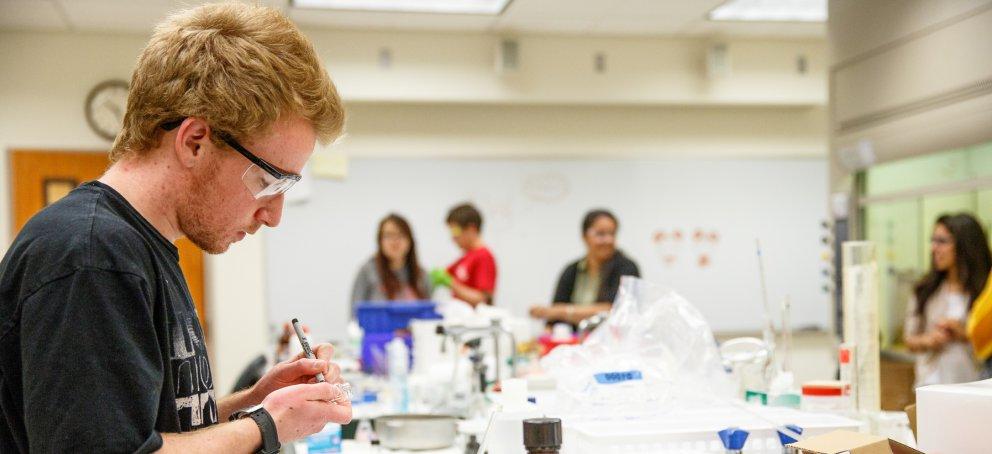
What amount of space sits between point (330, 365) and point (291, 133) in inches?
15.8

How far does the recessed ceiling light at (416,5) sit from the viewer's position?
4758mm

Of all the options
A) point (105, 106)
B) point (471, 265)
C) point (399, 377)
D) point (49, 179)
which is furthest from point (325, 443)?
point (49, 179)

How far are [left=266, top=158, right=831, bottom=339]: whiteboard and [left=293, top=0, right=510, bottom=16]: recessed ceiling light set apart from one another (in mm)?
1027

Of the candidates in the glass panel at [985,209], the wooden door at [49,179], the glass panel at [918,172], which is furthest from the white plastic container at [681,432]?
the wooden door at [49,179]

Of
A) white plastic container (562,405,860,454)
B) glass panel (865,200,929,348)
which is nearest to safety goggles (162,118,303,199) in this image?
white plastic container (562,405,860,454)

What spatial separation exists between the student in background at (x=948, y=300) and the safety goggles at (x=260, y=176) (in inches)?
114

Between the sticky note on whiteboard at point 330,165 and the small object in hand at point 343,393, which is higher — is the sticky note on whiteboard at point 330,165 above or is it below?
above

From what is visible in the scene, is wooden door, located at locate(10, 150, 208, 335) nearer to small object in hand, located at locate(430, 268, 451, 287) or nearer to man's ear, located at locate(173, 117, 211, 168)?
small object in hand, located at locate(430, 268, 451, 287)

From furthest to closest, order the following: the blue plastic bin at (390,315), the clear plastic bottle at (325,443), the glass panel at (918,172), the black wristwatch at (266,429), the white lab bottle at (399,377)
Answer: the blue plastic bin at (390,315)
the glass panel at (918,172)
the white lab bottle at (399,377)
the clear plastic bottle at (325,443)
the black wristwatch at (266,429)

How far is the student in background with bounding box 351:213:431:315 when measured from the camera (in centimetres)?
465

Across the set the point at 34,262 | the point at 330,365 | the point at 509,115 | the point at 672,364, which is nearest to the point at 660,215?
the point at 509,115

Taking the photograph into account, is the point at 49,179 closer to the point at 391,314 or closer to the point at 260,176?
the point at 391,314

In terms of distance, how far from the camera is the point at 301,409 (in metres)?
1.19

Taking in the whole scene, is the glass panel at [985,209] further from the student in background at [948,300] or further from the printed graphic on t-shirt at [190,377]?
the printed graphic on t-shirt at [190,377]
